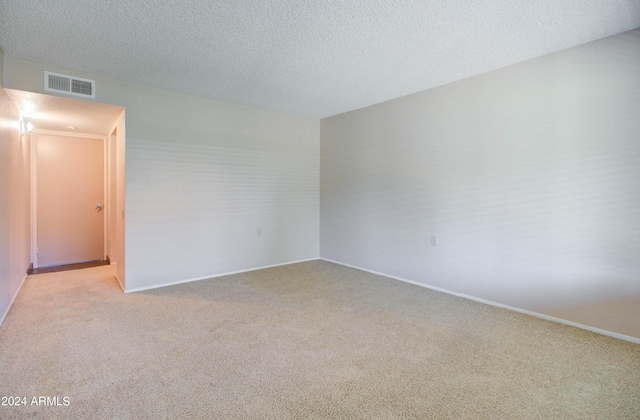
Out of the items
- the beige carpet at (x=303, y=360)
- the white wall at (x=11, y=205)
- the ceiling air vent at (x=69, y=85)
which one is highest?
the ceiling air vent at (x=69, y=85)

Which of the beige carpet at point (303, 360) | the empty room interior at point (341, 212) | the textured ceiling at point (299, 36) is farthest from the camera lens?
the textured ceiling at point (299, 36)

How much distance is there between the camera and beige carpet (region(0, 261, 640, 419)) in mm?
A: 1680

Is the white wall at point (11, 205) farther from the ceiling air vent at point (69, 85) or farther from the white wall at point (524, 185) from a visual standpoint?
the white wall at point (524, 185)

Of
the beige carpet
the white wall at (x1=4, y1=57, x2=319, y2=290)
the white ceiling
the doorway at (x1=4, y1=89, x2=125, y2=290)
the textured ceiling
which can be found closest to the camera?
the beige carpet

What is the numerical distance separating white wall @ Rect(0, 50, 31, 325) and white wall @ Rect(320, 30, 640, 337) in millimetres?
3906

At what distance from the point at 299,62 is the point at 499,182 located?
2317mm

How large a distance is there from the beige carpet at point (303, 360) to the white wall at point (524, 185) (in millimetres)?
397

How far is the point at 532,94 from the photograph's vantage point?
289 centimetres

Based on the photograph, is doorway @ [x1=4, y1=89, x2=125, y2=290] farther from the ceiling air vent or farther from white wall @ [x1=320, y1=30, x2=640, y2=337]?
white wall @ [x1=320, y1=30, x2=640, y2=337]

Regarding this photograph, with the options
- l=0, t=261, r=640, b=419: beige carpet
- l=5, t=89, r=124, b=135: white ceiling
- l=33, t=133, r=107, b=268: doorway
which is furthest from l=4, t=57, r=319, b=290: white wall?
l=33, t=133, r=107, b=268: doorway

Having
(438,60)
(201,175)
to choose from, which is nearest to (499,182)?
(438,60)

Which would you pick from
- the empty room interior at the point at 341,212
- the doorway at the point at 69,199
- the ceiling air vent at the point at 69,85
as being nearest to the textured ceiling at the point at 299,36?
the empty room interior at the point at 341,212

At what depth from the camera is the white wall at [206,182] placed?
355 centimetres

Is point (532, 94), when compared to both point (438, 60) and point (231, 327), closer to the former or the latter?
point (438, 60)
